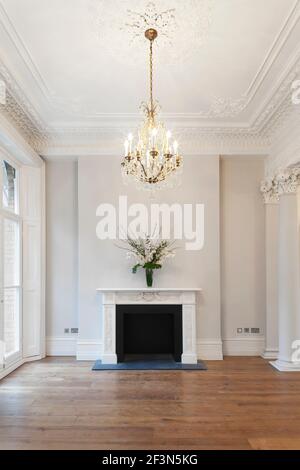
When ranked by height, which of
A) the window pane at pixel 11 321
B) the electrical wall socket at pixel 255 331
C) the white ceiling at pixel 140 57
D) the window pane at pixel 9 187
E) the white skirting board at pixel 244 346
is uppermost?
the white ceiling at pixel 140 57

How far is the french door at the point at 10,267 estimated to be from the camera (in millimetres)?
5145

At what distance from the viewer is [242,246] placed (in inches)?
250

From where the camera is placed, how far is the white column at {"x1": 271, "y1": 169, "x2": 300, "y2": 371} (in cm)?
547

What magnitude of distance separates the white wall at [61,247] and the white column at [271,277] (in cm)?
319

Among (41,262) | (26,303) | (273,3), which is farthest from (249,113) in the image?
(26,303)

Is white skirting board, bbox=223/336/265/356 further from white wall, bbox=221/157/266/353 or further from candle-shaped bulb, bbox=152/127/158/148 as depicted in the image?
candle-shaped bulb, bbox=152/127/158/148

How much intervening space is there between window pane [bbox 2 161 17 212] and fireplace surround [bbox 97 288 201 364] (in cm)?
187

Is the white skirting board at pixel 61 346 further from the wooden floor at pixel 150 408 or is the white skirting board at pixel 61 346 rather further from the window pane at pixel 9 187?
the window pane at pixel 9 187

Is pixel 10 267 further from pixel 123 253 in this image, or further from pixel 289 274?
pixel 289 274

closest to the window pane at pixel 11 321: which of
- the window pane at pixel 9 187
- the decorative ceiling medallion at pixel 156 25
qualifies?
the window pane at pixel 9 187

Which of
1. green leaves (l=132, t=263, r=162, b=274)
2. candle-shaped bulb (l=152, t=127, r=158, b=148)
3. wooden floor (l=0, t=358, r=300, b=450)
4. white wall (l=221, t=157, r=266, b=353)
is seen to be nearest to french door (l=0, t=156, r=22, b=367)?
wooden floor (l=0, t=358, r=300, b=450)
